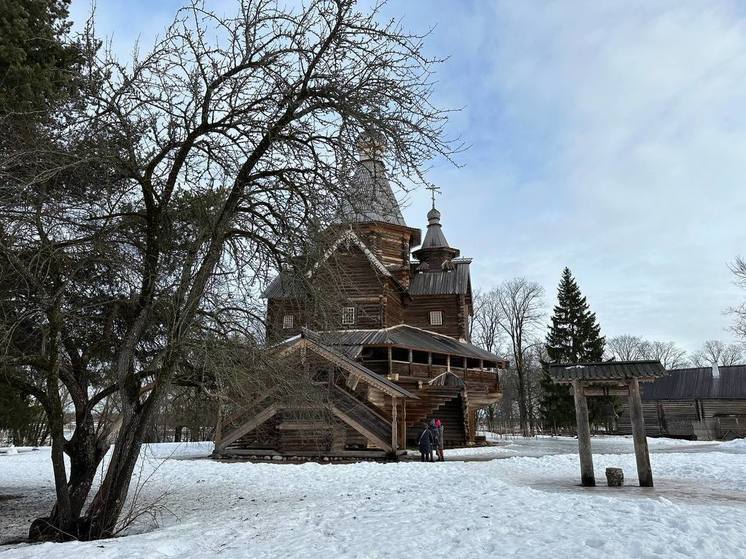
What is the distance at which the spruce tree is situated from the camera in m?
43.6

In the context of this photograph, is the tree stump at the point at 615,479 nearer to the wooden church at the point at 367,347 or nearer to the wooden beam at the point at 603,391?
the wooden beam at the point at 603,391

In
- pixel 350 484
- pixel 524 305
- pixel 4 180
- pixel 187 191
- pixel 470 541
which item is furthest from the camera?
pixel 524 305

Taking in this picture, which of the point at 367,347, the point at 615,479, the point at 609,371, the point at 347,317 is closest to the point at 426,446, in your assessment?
the point at 367,347

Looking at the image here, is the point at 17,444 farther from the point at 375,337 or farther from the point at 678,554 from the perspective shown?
the point at 678,554

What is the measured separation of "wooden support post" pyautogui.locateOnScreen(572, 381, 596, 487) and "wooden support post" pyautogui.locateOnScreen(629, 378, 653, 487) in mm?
898

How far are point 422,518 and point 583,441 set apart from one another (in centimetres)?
545

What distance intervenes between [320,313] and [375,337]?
1495 centimetres

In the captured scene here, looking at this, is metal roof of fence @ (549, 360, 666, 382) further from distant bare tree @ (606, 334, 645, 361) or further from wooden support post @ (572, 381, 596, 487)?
distant bare tree @ (606, 334, 645, 361)

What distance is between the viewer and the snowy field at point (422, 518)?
5680 mm

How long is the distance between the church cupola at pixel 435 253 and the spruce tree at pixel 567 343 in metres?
16.6

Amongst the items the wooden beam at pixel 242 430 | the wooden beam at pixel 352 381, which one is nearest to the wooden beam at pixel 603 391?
the wooden beam at pixel 352 381

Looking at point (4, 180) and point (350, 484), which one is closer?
point (4, 180)

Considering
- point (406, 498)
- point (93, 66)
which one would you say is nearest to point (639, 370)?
point (406, 498)

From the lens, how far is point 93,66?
784 centimetres
